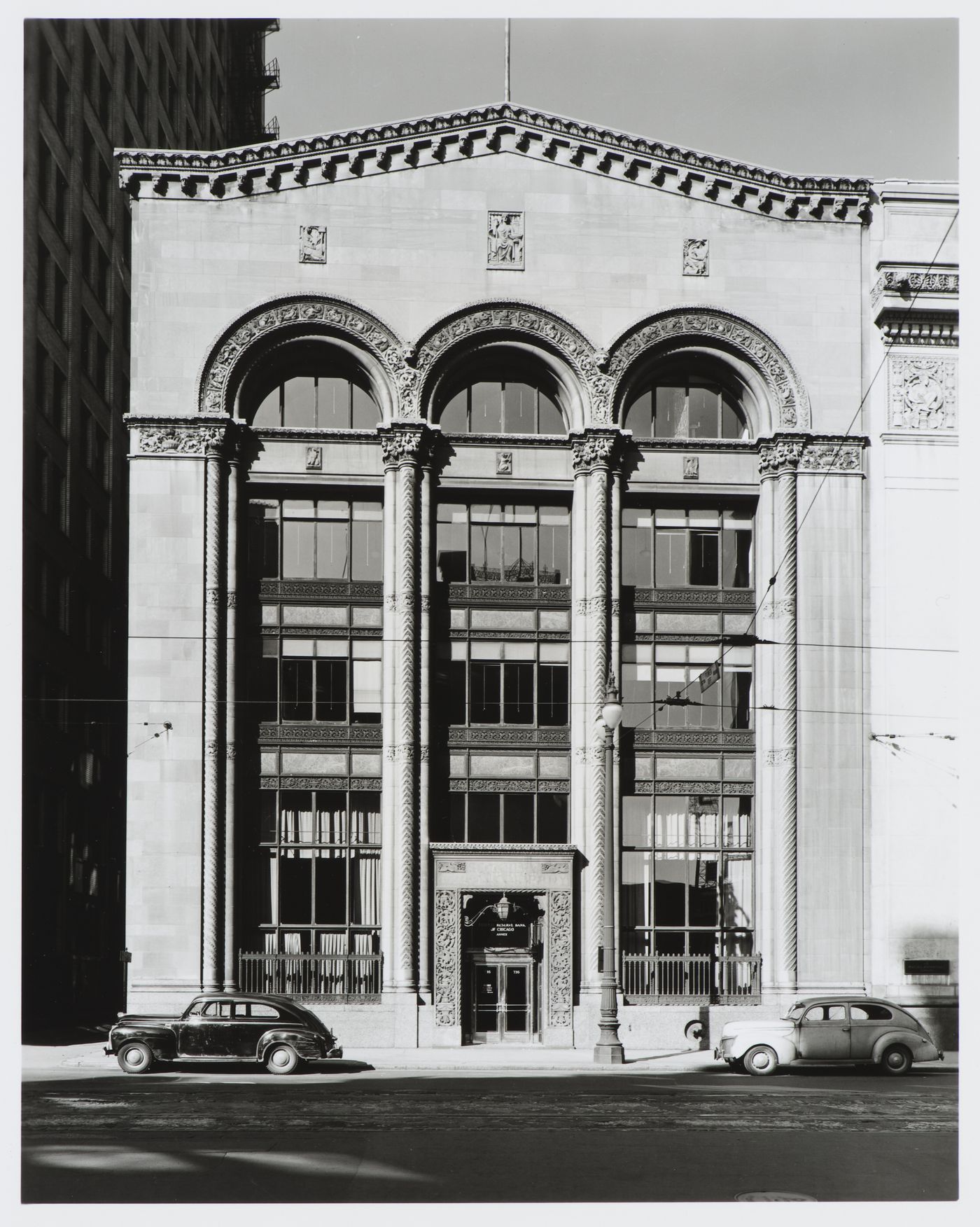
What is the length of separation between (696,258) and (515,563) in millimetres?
8461

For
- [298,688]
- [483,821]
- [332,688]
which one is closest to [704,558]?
[483,821]

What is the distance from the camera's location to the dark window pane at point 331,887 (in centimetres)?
3119

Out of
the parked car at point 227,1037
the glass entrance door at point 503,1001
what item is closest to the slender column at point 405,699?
the glass entrance door at point 503,1001

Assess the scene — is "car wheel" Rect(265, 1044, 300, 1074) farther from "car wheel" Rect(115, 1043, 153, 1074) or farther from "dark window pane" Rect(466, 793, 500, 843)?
"dark window pane" Rect(466, 793, 500, 843)

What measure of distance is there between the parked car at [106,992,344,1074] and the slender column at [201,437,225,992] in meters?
3.70

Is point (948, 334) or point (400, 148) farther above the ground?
point (400, 148)

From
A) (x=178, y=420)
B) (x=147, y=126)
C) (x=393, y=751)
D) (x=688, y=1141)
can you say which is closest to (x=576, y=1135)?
(x=688, y=1141)

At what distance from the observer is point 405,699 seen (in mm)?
31422

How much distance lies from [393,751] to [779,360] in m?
13.0

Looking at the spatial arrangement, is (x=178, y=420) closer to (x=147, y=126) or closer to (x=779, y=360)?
(x=779, y=360)

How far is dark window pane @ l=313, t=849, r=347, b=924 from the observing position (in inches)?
1228

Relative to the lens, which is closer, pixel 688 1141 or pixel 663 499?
pixel 688 1141

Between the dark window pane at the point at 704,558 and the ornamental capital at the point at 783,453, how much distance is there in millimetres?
2116

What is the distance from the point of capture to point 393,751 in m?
31.5
